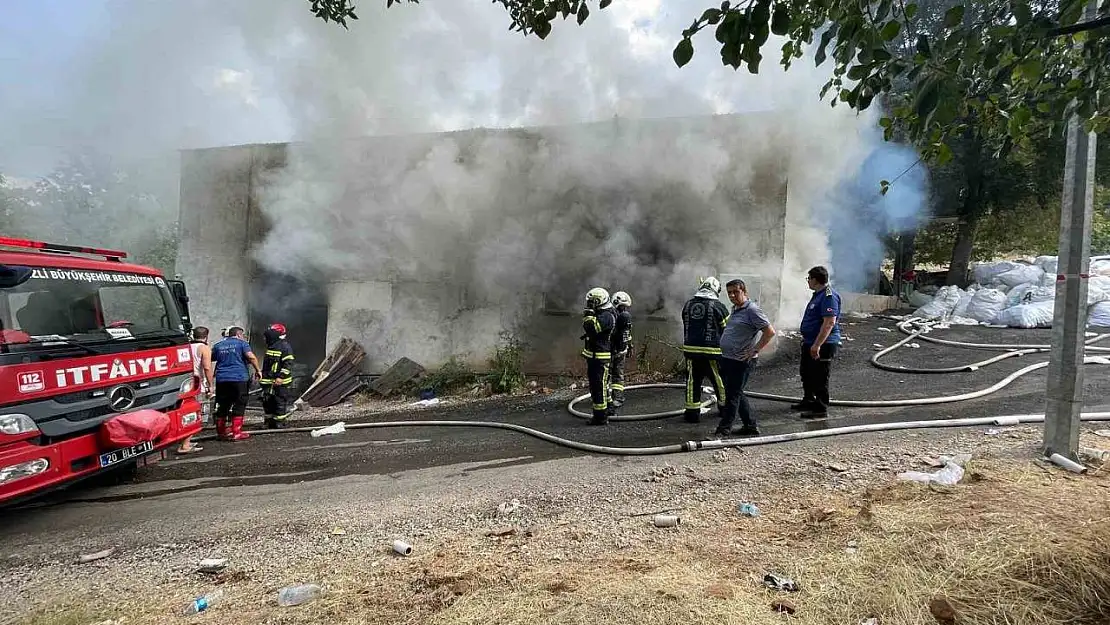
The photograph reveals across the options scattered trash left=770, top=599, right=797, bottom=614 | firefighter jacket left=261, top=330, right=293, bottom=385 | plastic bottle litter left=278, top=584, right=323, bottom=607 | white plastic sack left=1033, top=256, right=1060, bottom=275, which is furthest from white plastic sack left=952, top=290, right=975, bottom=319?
plastic bottle litter left=278, top=584, right=323, bottom=607

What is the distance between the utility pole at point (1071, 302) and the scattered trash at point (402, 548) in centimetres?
398

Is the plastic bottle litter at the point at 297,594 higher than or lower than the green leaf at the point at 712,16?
lower

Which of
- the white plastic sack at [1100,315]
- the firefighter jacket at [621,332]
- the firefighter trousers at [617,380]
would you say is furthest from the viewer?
the white plastic sack at [1100,315]

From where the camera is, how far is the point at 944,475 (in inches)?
127

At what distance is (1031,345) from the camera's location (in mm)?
7695

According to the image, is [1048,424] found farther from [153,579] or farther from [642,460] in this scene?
[153,579]

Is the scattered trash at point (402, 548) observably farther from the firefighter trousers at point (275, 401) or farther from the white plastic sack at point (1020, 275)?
the white plastic sack at point (1020, 275)

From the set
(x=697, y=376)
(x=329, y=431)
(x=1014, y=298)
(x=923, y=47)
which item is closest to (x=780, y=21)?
(x=923, y=47)

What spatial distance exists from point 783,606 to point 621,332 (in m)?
4.17

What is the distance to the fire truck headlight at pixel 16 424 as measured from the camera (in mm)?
3269

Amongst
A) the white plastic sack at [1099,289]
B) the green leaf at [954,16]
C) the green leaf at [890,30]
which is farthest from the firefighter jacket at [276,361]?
the white plastic sack at [1099,289]

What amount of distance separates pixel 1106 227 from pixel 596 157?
19832 millimetres

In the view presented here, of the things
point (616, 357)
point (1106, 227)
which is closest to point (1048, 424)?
point (616, 357)

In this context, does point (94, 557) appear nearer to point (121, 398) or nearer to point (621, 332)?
point (121, 398)
